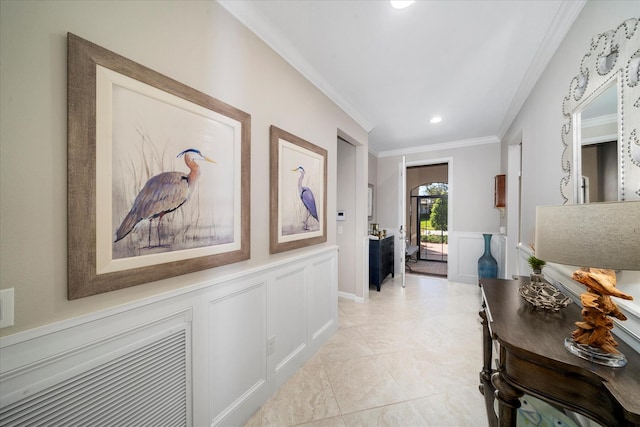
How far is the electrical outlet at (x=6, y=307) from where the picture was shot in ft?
2.34

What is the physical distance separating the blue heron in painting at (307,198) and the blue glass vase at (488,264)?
3.26 meters

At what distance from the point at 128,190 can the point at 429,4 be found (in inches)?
77.0

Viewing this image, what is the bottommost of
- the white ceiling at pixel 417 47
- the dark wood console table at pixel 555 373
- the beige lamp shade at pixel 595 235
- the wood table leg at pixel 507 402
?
the wood table leg at pixel 507 402

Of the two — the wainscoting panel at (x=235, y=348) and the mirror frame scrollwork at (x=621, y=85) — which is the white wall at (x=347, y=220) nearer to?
the wainscoting panel at (x=235, y=348)

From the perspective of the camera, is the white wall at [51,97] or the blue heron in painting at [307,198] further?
the blue heron in painting at [307,198]

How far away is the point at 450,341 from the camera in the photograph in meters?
2.49

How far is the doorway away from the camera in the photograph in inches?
267

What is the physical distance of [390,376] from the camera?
1976mm

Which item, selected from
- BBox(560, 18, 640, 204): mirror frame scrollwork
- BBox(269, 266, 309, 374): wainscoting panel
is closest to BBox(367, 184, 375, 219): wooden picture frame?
BBox(269, 266, 309, 374): wainscoting panel

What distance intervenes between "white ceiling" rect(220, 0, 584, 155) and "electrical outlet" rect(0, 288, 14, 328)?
167cm

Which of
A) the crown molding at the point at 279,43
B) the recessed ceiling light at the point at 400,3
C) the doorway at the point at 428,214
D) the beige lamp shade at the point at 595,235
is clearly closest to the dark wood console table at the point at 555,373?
the beige lamp shade at the point at 595,235

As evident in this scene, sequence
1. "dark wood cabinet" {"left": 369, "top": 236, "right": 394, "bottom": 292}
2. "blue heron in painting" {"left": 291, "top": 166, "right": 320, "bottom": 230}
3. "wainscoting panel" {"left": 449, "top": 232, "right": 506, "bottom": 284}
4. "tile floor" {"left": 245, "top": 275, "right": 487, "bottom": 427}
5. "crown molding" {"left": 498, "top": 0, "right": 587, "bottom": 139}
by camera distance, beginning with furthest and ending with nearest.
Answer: "wainscoting panel" {"left": 449, "top": 232, "right": 506, "bottom": 284}
"dark wood cabinet" {"left": 369, "top": 236, "right": 394, "bottom": 292}
"blue heron in painting" {"left": 291, "top": 166, "right": 320, "bottom": 230}
"tile floor" {"left": 245, "top": 275, "right": 487, "bottom": 427}
"crown molding" {"left": 498, "top": 0, "right": 587, "bottom": 139}

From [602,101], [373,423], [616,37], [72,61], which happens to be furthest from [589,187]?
[72,61]

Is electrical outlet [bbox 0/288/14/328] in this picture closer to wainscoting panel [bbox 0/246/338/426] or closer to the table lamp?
wainscoting panel [bbox 0/246/338/426]
